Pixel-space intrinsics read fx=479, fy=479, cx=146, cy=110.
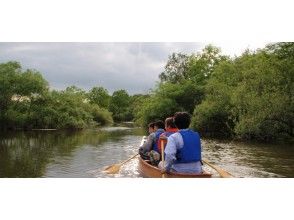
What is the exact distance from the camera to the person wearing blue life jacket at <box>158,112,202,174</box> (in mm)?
7355

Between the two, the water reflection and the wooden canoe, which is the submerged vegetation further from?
the wooden canoe

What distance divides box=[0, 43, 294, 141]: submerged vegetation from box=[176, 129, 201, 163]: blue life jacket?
491 inches

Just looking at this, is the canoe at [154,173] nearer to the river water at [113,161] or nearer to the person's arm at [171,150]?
the person's arm at [171,150]

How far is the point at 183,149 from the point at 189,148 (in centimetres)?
10

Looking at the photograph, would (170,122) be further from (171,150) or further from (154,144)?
(154,144)

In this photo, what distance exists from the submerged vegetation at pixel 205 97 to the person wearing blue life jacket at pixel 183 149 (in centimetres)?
1233

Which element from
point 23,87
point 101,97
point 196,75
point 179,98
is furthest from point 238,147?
point 101,97

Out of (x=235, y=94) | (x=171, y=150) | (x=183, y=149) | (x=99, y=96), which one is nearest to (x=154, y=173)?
(x=183, y=149)

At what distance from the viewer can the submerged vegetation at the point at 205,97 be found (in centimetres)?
2042

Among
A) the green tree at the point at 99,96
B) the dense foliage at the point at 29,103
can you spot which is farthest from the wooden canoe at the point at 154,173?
the green tree at the point at 99,96

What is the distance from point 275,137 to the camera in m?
21.9

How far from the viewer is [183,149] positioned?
7613mm

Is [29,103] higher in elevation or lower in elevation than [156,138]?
lower
